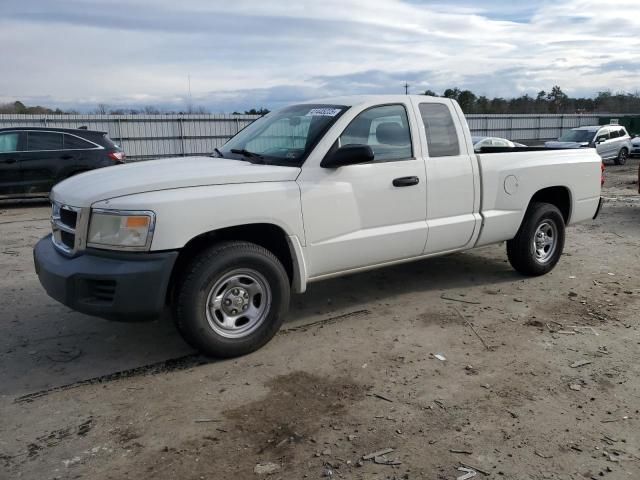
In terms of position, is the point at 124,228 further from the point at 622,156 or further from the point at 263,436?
the point at 622,156

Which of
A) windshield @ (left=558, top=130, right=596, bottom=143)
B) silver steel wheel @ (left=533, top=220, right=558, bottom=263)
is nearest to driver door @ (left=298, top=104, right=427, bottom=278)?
silver steel wheel @ (left=533, top=220, right=558, bottom=263)

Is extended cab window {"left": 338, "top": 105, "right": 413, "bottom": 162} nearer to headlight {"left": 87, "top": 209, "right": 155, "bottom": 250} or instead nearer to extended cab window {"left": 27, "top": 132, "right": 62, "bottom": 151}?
headlight {"left": 87, "top": 209, "right": 155, "bottom": 250}

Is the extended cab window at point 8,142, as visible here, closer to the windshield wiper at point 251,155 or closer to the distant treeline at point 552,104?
the windshield wiper at point 251,155

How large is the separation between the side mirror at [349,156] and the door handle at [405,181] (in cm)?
50

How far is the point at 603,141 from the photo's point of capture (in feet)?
76.3

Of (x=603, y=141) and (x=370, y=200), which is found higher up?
(x=603, y=141)

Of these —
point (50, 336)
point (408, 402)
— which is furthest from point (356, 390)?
point (50, 336)

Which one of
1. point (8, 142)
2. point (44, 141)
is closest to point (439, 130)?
point (44, 141)

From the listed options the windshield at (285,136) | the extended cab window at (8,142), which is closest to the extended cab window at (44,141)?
the extended cab window at (8,142)

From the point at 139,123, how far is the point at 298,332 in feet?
74.5

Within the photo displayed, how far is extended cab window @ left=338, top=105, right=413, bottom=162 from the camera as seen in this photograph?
468cm

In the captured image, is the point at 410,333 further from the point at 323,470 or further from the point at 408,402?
the point at 323,470

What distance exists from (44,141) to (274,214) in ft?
30.9

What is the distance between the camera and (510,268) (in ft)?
21.9
